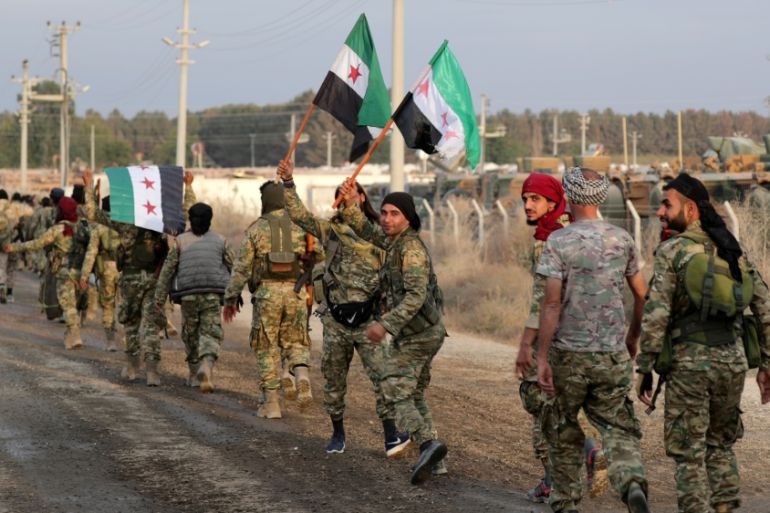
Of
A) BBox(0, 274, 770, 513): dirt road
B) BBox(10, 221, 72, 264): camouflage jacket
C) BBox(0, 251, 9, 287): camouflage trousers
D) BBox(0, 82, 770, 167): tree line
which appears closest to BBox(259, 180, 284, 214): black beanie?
BBox(0, 274, 770, 513): dirt road

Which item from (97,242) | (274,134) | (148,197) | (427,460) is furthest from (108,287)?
(274,134)

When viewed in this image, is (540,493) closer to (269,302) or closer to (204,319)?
(269,302)

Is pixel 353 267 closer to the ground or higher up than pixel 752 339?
higher up

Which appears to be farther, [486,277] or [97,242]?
[486,277]

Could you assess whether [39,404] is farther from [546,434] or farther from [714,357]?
[714,357]

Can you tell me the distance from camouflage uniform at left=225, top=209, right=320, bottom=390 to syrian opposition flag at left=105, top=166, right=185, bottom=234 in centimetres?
266

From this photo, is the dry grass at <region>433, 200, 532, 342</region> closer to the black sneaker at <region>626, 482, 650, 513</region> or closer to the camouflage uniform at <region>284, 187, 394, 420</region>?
the camouflage uniform at <region>284, 187, 394, 420</region>

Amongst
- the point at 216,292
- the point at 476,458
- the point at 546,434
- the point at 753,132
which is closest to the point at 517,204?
the point at 216,292

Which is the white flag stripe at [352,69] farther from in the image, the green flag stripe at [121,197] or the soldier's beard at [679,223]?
the soldier's beard at [679,223]

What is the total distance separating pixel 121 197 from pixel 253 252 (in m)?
3.23

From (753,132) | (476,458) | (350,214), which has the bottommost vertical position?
(476,458)

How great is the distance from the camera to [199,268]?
1245 cm

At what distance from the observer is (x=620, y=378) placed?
6.91 m

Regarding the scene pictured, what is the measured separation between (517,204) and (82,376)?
19.8 meters
